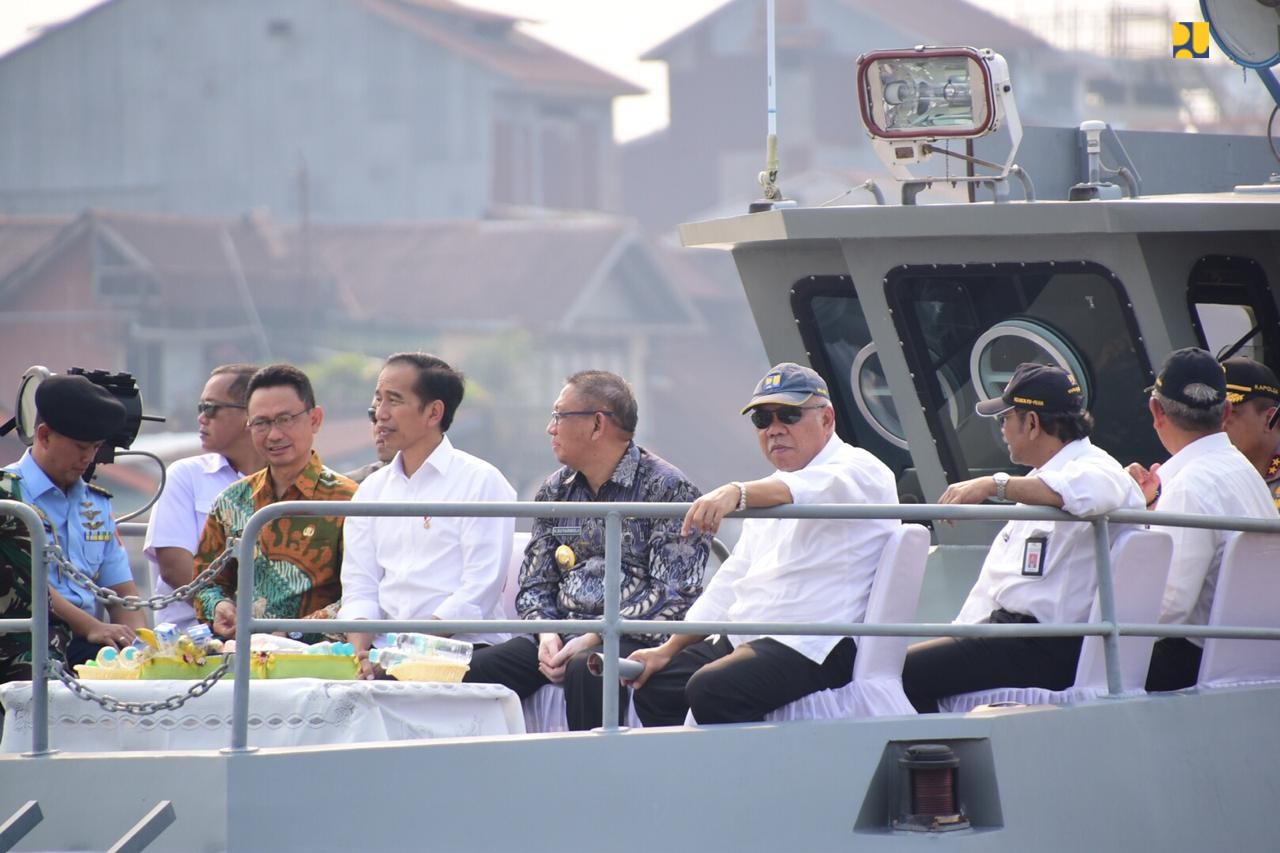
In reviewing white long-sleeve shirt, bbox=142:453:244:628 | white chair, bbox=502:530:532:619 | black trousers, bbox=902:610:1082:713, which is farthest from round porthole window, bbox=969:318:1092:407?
white long-sleeve shirt, bbox=142:453:244:628

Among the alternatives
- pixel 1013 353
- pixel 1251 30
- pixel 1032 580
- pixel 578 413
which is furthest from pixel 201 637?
pixel 1251 30

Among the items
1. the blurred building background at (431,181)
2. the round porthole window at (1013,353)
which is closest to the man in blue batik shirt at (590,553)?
the round porthole window at (1013,353)

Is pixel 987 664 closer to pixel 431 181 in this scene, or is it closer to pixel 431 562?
pixel 431 562

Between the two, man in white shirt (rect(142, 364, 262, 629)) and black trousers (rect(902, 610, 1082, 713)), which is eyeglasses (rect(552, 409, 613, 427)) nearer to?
black trousers (rect(902, 610, 1082, 713))

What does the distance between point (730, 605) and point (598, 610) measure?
1.47 ft

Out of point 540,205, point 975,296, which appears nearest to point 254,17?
point 540,205

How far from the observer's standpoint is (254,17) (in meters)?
45.9

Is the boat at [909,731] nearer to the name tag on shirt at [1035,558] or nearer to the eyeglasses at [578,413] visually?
the name tag on shirt at [1035,558]

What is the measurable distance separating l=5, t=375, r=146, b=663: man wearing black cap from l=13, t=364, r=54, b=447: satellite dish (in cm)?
5

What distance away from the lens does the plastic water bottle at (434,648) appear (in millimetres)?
5773

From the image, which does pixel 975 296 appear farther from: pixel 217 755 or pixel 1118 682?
pixel 217 755

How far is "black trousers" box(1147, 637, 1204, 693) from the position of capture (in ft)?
20.6

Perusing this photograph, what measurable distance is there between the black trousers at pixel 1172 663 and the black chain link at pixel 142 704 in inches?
114

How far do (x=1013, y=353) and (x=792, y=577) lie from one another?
6.28ft
